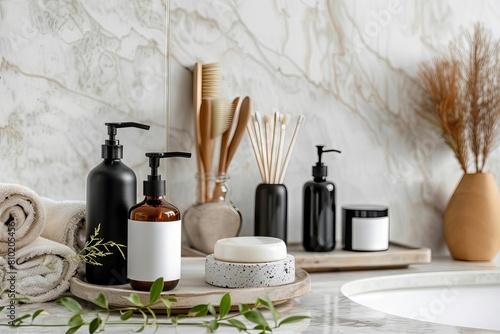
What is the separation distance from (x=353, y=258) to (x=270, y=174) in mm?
214

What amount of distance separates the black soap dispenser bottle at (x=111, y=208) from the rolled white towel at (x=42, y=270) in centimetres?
5

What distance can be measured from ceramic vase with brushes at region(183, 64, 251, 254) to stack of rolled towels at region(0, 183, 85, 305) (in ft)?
0.91

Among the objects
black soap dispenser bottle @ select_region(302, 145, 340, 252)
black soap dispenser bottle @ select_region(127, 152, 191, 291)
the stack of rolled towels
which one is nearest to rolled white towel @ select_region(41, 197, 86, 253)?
the stack of rolled towels

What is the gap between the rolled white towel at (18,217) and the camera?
3.41ft

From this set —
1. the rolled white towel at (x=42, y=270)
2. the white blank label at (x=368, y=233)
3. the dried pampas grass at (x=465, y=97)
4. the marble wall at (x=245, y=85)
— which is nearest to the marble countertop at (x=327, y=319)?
the rolled white towel at (x=42, y=270)

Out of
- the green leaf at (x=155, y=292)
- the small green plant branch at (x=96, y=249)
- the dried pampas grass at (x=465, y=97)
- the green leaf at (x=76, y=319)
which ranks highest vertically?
the dried pampas grass at (x=465, y=97)

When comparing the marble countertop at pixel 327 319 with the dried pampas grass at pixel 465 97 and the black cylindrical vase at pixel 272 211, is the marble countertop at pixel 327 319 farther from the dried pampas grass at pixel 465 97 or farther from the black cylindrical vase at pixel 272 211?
the dried pampas grass at pixel 465 97

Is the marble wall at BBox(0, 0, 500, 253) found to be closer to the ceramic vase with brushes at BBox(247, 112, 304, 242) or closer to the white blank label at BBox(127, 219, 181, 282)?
the ceramic vase with brushes at BBox(247, 112, 304, 242)

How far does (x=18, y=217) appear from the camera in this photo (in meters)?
1.05

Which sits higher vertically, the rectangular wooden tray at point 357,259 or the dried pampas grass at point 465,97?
the dried pampas grass at point 465,97

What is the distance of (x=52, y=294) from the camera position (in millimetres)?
1069

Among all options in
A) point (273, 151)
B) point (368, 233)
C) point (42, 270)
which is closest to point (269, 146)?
point (273, 151)

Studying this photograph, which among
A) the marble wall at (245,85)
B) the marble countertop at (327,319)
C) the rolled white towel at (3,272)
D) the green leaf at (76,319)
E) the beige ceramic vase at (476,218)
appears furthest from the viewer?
the beige ceramic vase at (476,218)

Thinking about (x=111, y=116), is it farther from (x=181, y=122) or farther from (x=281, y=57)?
(x=281, y=57)
